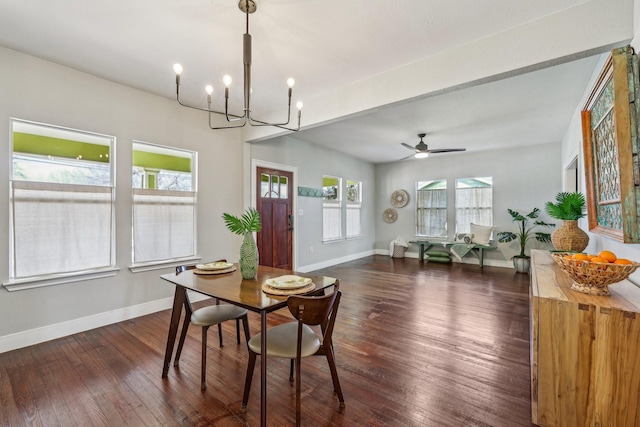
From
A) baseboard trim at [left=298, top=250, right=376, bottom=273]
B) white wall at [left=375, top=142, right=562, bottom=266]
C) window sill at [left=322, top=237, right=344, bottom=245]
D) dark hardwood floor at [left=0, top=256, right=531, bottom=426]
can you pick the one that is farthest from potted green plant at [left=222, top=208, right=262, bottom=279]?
white wall at [left=375, top=142, right=562, bottom=266]

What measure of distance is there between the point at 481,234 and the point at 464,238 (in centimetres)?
36

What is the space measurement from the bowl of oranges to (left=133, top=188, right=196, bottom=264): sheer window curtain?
153 inches

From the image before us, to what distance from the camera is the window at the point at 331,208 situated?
6434 mm

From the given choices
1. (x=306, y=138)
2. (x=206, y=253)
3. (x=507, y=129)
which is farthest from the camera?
(x=306, y=138)

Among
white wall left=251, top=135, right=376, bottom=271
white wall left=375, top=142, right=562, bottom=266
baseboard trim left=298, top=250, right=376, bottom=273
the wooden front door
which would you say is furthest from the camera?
white wall left=375, top=142, right=562, bottom=266

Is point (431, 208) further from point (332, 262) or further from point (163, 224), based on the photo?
point (163, 224)

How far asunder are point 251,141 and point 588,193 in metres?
4.09

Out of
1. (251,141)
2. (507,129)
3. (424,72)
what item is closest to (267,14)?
(424,72)

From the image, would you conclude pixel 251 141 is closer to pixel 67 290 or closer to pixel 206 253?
pixel 206 253

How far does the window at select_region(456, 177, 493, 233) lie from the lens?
659 cm

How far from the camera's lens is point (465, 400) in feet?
6.07

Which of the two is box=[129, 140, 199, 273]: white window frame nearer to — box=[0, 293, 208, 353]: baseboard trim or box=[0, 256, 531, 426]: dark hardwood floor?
box=[0, 293, 208, 353]: baseboard trim

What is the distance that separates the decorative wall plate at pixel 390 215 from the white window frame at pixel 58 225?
646 cm

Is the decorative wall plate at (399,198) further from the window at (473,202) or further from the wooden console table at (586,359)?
the wooden console table at (586,359)
